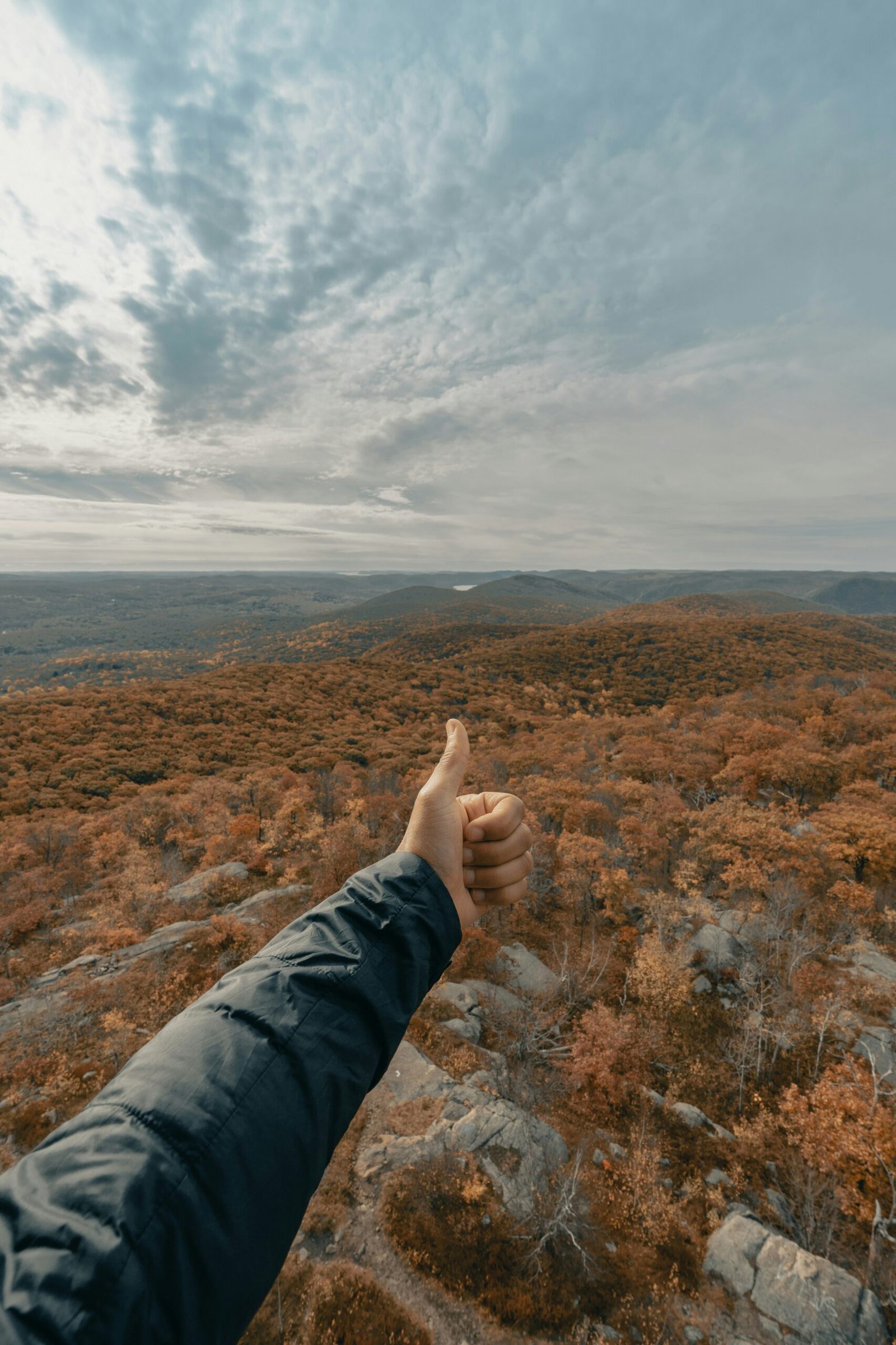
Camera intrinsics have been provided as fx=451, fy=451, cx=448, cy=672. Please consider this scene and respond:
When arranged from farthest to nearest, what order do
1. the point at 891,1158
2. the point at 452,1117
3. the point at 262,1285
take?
the point at 452,1117 < the point at 891,1158 < the point at 262,1285

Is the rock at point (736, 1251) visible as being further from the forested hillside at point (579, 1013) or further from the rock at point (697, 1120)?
the rock at point (697, 1120)

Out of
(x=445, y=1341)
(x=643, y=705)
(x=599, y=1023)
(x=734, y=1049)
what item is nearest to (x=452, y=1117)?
(x=445, y=1341)


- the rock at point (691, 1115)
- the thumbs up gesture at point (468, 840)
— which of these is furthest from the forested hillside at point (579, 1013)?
the thumbs up gesture at point (468, 840)

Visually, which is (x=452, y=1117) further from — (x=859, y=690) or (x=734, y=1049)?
(x=859, y=690)

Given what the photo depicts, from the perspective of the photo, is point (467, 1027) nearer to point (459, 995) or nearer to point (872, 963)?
point (459, 995)

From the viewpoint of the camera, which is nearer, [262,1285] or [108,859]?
[262,1285]
